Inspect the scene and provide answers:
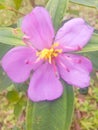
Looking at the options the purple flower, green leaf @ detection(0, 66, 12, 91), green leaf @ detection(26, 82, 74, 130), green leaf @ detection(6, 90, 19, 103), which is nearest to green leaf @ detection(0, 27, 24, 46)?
the purple flower

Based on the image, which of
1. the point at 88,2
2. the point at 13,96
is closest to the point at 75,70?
the point at 88,2

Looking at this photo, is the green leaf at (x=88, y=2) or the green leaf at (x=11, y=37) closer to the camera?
the green leaf at (x=11, y=37)

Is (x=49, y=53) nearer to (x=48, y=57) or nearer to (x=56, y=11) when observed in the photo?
(x=48, y=57)

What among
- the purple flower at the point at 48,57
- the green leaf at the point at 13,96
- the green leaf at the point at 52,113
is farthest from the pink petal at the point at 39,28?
the green leaf at the point at 13,96

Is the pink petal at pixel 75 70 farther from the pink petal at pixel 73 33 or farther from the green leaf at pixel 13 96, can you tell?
the green leaf at pixel 13 96

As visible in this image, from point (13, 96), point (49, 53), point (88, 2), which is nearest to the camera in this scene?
point (49, 53)

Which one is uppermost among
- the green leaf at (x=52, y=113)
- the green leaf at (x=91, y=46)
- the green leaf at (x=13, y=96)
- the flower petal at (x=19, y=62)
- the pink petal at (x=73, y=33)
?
the pink petal at (x=73, y=33)
